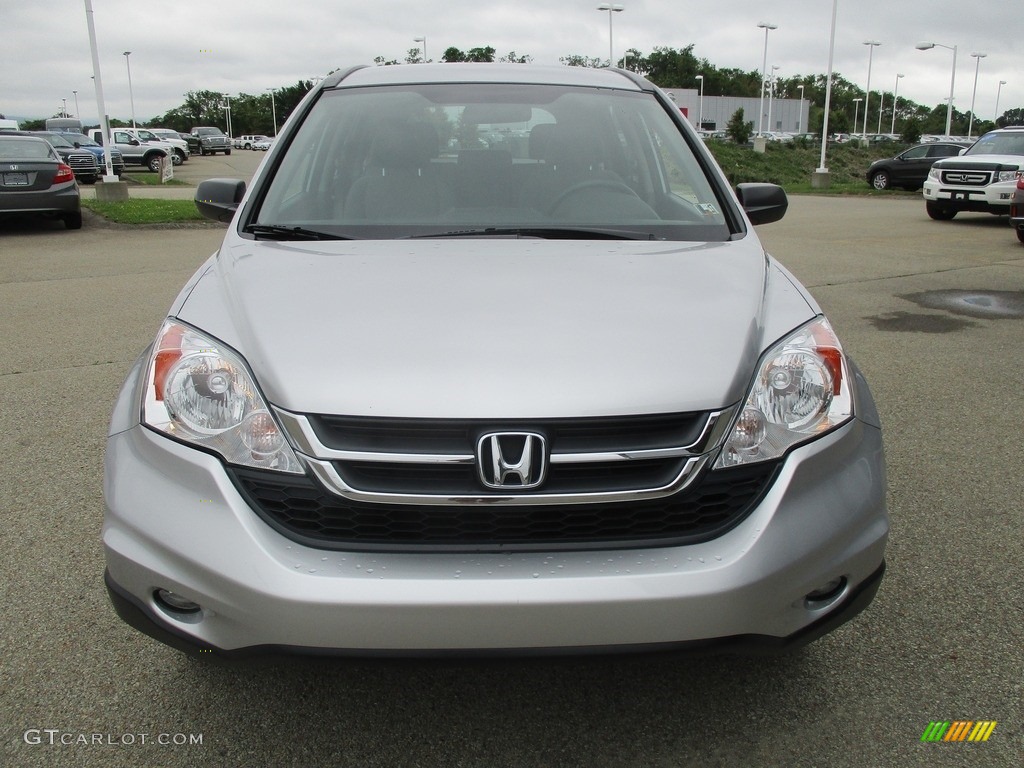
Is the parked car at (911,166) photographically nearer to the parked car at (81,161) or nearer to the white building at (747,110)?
the parked car at (81,161)

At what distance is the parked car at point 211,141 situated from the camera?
54.8 m

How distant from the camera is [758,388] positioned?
6.50 feet

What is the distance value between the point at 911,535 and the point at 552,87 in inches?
82.8

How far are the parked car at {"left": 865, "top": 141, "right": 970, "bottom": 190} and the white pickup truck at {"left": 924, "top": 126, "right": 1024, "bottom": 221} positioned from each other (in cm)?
867

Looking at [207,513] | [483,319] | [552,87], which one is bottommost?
[207,513]

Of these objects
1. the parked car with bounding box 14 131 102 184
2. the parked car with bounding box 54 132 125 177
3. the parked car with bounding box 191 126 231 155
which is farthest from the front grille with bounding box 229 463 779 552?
the parked car with bounding box 191 126 231 155

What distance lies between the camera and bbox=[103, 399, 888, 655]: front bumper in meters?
1.74

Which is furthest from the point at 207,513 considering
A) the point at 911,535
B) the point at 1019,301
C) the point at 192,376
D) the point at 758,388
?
the point at 1019,301

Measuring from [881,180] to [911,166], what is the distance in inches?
42.3

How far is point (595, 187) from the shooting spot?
3021 mm

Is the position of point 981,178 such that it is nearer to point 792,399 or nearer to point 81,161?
point 792,399

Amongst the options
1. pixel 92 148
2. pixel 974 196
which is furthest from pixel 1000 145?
pixel 92 148

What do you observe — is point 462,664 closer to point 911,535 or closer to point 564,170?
point 564,170

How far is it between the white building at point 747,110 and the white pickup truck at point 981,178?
8976 cm
